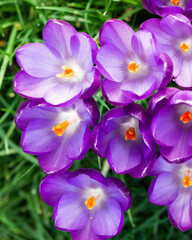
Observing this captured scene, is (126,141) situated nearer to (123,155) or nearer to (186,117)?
(123,155)

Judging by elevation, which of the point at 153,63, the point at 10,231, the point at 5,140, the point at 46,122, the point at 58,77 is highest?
the point at 153,63

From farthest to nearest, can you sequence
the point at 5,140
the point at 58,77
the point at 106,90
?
the point at 5,140, the point at 58,77, the point at 106,90

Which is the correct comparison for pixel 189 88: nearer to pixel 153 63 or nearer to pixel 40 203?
pixel 153 63

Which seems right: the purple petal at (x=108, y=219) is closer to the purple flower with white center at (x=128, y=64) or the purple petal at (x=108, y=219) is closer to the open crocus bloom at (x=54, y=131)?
the open crocus bloom at (x=54, y=131)

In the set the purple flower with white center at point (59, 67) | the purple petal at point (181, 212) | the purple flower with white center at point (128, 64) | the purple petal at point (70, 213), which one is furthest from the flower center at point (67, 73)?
the purple petal at point (181, 212)

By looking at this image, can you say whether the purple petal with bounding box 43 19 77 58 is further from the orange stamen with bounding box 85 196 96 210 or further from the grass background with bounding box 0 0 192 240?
the orange stamen with bounding box 85 196 96 210

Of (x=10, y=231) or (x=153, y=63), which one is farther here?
(x=10, y=231)

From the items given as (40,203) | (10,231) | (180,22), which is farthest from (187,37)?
(10,231)

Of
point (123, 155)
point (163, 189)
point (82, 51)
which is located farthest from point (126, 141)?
point (82, 51)

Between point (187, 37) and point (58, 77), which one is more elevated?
point (187, 37)
